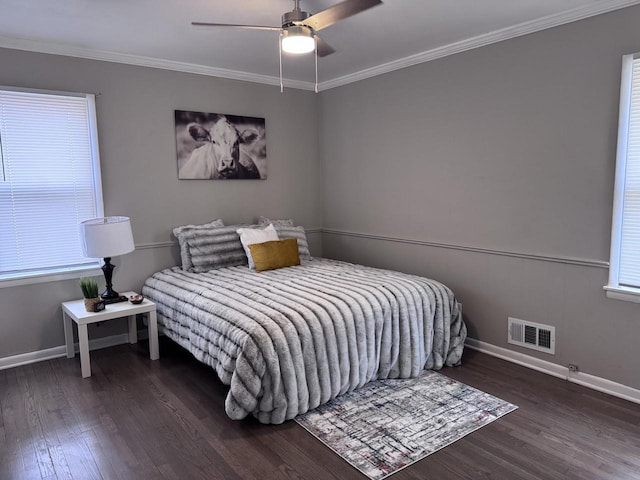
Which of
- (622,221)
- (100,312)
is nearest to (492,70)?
(622,221)

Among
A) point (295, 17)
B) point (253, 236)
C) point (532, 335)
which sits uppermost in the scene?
point (295, 17)

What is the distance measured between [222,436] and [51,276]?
2.12 meters

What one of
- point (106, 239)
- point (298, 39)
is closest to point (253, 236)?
point (106, 239)

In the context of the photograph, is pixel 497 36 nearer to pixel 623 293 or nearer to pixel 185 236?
pixel 623 293

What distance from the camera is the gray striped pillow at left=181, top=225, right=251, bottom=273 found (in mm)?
3965

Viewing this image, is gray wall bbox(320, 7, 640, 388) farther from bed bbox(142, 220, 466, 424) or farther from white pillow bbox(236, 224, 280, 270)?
white pillow bbox(236, 224, 280, 270)

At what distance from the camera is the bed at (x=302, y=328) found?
8.28 feet

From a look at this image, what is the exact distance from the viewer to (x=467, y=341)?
3738 millimetres

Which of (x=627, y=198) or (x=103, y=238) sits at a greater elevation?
(x=627, y=198)

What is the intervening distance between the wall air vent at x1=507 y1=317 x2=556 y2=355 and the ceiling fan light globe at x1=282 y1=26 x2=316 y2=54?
7.96 ft

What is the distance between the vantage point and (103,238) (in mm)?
3387

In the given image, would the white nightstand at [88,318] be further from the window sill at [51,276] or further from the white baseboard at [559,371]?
the white baseboard at [559,371]

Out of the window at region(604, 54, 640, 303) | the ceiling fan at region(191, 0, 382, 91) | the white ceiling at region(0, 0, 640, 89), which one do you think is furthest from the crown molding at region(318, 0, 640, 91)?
the ceiling fan at region(191, 0, 382, 91)

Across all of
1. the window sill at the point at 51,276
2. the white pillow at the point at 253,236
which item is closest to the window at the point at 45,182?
the window sill at the point at 51,276
